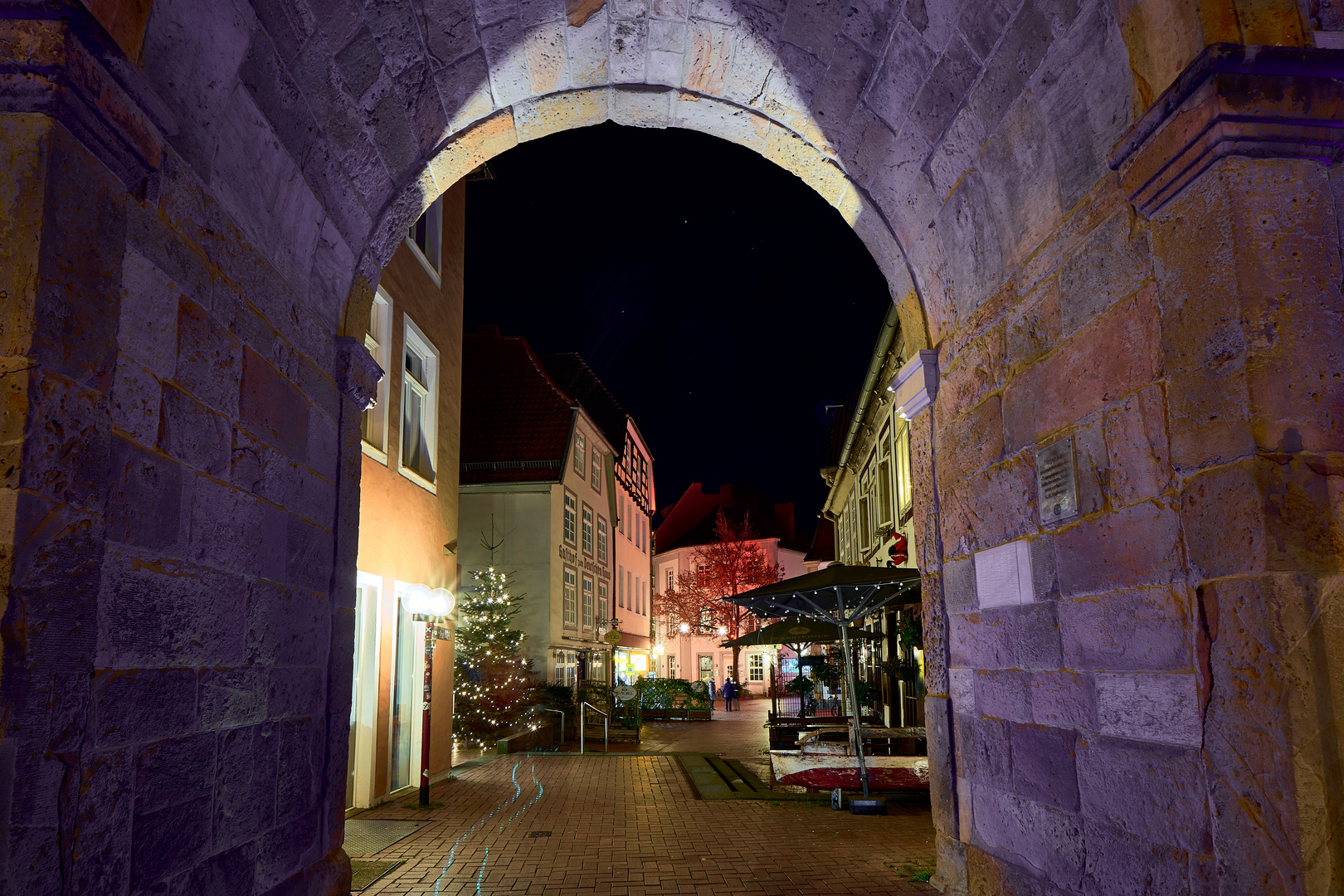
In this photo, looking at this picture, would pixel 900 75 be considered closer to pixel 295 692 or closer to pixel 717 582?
pixel 295 692

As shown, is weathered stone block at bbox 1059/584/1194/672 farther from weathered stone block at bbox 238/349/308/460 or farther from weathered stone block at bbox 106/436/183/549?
weathered stone block at bbox 238/349/308/460

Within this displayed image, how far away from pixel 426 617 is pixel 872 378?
8418 mm

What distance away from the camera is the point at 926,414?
Result: 18.2ft

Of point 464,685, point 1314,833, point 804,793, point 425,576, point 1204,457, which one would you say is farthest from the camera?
point 464,685

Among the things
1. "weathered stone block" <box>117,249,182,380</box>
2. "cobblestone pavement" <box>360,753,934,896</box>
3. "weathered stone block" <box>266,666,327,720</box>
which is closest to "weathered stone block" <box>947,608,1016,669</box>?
"cobblestone pavement" <box>360,753,934,896</box>

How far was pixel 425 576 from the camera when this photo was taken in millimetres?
11641

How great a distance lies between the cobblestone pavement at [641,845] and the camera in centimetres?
607

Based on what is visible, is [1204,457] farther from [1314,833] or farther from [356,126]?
[356,126]

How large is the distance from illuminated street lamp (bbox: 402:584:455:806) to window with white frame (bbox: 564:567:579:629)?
11.1 m

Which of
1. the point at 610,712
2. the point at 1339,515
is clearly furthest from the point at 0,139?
the point at 610,712

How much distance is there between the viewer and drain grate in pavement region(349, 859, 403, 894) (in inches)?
240

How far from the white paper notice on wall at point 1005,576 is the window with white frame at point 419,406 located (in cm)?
804

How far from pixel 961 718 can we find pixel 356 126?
4.46m

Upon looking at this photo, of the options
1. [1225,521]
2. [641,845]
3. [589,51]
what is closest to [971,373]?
[1225,521]
